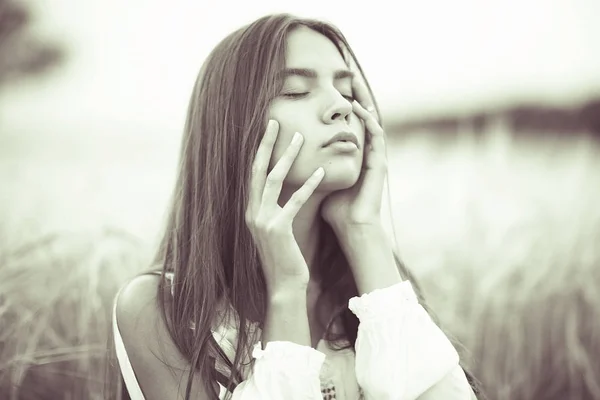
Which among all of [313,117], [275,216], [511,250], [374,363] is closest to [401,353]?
[374,363]

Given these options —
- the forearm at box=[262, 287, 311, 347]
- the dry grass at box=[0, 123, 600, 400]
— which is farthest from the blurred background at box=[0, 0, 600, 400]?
the forearm at box=[262, 287, 311, 347]

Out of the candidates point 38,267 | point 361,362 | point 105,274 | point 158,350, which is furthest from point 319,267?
point 38,267

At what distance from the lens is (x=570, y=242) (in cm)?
133

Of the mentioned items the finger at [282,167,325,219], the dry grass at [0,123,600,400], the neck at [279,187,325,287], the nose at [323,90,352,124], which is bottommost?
the dry grass at [0,123,600,400]

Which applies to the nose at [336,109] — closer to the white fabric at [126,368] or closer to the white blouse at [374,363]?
the white blouse at [374,363]

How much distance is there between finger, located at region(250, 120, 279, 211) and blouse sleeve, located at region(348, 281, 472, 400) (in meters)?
0.23

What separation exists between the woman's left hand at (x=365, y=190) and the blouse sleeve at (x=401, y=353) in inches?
5.4

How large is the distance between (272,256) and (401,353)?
0.23 meters

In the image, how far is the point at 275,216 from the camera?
2.68ft

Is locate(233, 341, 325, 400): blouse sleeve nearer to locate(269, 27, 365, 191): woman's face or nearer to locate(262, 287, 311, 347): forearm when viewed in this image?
locate(262, 287, 311, 347): forearm

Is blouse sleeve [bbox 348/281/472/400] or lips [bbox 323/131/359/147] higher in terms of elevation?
lips [bbox 323/131/359/147]

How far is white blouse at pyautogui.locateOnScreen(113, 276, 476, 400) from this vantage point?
0.74 m

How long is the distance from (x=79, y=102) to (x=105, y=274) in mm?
362

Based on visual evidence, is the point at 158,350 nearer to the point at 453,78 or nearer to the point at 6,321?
the point at 6,321
